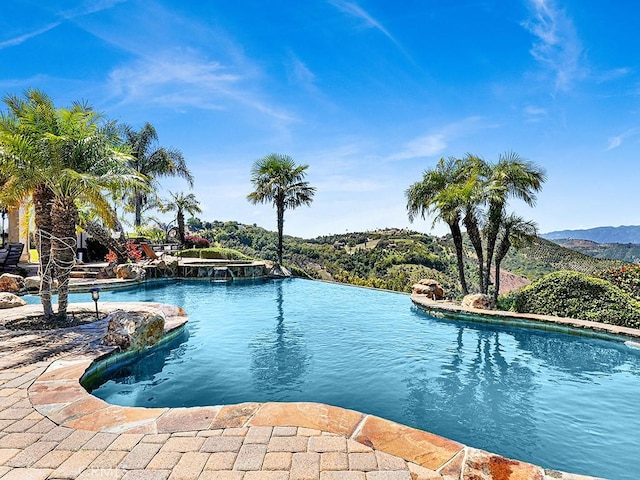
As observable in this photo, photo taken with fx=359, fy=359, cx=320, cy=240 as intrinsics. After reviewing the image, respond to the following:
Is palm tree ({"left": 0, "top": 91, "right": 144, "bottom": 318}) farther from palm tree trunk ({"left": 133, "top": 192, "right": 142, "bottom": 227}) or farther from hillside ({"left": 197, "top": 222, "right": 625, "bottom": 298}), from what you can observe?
palm tree trunk ({"left": 133, "top": 192, "right": 142, "bottom": 227})

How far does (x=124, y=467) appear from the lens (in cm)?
270

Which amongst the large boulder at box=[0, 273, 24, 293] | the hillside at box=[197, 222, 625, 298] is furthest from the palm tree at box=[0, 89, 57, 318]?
the hillside at box=[197, 222, 625, 298]

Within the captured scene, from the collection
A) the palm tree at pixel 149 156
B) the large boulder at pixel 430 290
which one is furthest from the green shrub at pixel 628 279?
the palm tree at pixel 149 156

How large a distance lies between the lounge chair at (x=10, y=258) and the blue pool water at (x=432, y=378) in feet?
30.4

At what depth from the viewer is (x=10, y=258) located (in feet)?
45.6

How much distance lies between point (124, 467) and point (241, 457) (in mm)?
861

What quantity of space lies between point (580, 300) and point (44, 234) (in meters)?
12.8

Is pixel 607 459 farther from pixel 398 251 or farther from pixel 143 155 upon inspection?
pixel 143 155

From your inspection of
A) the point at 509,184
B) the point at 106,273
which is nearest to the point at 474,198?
the point at 509,184

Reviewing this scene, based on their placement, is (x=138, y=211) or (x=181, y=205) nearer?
(x=181, y=205)

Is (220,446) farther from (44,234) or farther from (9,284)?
(9,284)

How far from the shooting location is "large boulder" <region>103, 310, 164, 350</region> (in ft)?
20.1

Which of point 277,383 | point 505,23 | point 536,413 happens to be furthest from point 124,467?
point 505,23

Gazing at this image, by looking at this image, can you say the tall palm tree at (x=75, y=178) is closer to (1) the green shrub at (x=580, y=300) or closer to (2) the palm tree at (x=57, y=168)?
(2) the palm tree at (x=57, y=168)
